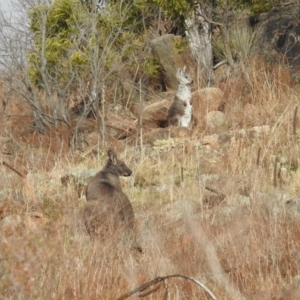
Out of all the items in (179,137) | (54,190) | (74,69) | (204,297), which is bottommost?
(204,297)

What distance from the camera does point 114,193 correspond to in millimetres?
8570

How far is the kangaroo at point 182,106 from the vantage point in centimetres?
1527

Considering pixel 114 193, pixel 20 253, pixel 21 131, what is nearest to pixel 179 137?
pixel 21 131

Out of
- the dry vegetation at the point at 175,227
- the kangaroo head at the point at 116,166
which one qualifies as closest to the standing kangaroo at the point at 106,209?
the dry vegetation at the point at 175,227

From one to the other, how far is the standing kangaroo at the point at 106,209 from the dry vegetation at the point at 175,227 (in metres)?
0.17

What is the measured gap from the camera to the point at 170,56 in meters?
18.1

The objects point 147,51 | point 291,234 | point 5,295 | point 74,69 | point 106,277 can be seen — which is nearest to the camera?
point 5,295

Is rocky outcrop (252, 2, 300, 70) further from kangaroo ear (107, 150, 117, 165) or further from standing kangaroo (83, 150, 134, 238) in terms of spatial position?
standing kangaroo (83, 150, 134, 238)

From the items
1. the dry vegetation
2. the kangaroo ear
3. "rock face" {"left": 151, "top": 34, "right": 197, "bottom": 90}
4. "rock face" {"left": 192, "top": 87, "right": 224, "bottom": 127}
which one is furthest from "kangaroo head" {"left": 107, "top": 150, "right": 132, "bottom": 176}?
"rock face" {"left": 151, "top": 34, "right": 197, "bottom": 90}

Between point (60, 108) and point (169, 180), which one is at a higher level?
point (60, 108)

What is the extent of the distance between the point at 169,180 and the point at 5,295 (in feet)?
19.1

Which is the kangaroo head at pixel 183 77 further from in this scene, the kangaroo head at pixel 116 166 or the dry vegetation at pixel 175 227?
the kangaroo head at pixel 116 166

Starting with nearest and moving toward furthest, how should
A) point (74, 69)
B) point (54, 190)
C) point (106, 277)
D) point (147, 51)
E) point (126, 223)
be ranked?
point (106, 277)
point (126, 223)
point (54, 190)
point (74, 69)
point (147, 51)

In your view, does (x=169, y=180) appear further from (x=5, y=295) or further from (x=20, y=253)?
(x=20, y=253)
